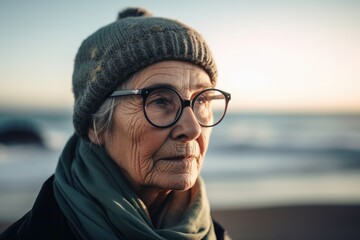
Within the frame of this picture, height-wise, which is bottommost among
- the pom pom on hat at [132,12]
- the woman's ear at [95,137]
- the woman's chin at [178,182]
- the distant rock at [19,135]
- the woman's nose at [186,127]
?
the distant rock at [19,135]

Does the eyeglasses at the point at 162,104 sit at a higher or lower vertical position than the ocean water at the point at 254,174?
higher

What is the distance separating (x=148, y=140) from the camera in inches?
75.5

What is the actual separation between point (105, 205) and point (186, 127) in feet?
1.96

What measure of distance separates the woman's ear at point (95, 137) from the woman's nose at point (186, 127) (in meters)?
0.49

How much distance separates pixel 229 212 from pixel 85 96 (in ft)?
17.6

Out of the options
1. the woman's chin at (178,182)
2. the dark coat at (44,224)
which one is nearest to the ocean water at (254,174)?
the dark coat at (44,224)

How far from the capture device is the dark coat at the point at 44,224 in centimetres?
190

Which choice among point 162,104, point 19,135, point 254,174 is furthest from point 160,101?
point 19,135

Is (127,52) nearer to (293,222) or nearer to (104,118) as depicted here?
(104,118)

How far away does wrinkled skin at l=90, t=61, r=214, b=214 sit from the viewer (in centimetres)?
192

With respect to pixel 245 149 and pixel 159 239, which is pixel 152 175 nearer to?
pixel 159 239

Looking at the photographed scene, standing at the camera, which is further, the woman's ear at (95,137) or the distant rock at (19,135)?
the distant rock at (19,135)

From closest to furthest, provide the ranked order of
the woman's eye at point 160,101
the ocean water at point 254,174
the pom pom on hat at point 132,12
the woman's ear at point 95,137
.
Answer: the woman's eye at point 160,101, the woman's ear at point 95,137, the pom pom on hat at point 132,12, the ocean water at point 254,174

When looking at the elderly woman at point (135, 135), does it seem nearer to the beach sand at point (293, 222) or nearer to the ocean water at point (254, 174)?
the beach sand at point (293, 222)
